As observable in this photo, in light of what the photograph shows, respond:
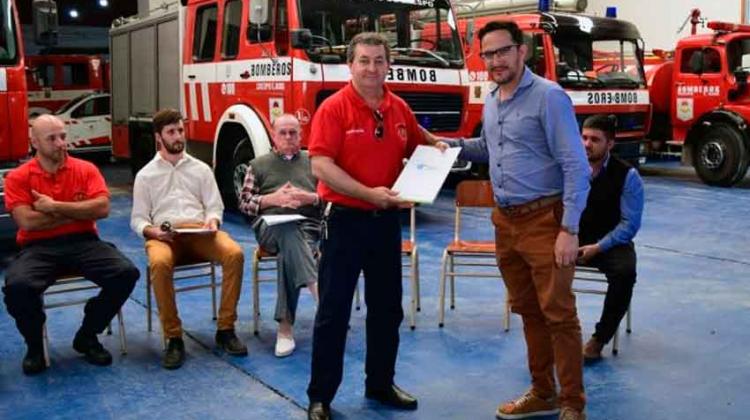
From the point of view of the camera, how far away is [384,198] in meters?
2.95

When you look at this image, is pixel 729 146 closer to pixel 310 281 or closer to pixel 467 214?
pixel 467 214

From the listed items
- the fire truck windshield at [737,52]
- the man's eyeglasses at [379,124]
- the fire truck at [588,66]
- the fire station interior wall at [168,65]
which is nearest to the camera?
the man's eyeglasses at [379,124]

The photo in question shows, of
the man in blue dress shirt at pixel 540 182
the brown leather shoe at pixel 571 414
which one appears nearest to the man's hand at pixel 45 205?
the man in blue dress shirt at pixel 540 182

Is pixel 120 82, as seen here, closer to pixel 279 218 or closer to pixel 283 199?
pixel 283 199

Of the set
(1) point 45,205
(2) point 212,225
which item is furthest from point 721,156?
(1) point 45,205

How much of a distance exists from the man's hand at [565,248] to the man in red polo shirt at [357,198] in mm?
587

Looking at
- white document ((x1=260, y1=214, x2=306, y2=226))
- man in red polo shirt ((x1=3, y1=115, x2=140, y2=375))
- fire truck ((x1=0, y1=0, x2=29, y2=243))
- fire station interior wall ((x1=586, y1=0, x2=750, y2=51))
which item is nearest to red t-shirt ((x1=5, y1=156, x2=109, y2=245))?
man in red polo shirt ((x1=3, y1=115, x2=140, y2=375))

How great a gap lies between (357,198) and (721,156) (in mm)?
8566

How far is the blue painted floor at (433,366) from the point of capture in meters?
3.36

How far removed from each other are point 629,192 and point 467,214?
4.60 metres

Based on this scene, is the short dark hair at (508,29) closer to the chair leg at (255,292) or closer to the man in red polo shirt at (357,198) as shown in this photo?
the man in red polo shirt at (357,198)

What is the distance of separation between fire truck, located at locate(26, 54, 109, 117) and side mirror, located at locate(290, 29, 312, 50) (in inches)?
356

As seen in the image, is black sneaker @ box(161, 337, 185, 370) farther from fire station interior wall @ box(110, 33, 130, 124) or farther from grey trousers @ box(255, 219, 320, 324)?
fire station interior wall @ box(110, 33, 130, 124)

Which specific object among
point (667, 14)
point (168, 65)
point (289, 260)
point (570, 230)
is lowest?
point (289, 260)
